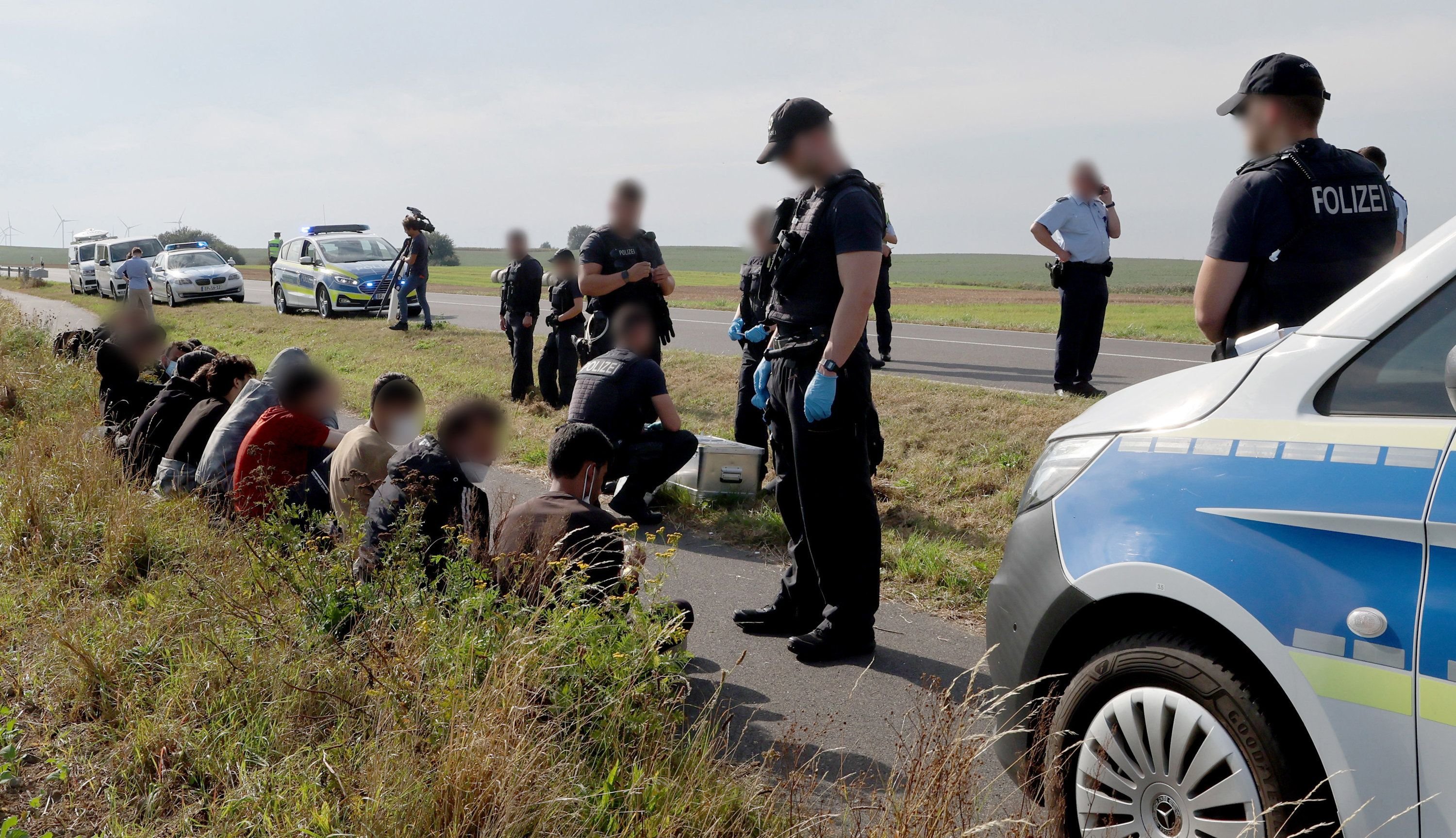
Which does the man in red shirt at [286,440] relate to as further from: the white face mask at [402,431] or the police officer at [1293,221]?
the police officer at [1293,221]

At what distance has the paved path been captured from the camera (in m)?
3.48

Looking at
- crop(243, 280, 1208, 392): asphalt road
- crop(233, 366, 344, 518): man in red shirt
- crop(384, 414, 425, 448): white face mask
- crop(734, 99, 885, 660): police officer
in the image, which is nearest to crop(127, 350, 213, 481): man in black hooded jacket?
crop(233, 366, 344, 518): man in red shirt

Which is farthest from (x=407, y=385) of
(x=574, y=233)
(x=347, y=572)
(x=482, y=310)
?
(x=482, y=310)

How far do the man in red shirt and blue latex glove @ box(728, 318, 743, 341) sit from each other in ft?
8.50

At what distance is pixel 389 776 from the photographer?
267 centimetres

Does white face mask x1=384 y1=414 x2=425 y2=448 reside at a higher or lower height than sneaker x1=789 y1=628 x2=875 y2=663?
higher

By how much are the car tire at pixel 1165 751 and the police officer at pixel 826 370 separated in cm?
170

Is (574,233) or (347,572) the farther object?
(574,233)

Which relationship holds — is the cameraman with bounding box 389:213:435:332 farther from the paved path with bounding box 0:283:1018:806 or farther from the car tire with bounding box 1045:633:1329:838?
the car tire with bounding box 1045:633:1329:838

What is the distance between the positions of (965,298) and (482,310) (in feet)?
67.4

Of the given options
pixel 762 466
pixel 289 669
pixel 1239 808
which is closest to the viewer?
pixel 1239 808

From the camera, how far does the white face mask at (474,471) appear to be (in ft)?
13.7

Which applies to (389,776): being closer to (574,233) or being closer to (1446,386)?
(1446,386)

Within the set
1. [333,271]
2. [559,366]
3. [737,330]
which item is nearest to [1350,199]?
[737,330]
